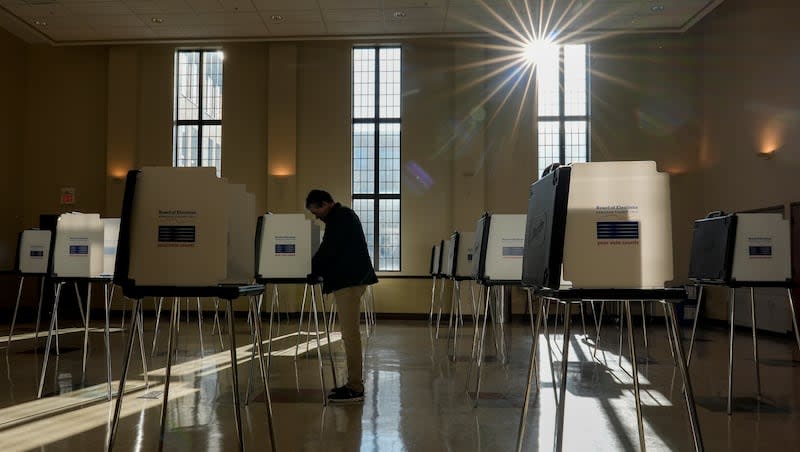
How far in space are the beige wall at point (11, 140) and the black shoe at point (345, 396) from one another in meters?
10.5

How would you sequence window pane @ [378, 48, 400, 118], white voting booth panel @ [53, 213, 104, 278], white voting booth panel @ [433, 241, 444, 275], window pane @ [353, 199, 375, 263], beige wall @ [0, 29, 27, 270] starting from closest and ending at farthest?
white voting booth panel @ [53, 213, 104, 278]
white voting booth panel @ [433, 241, 444, 275]
beige wall @ [0, 29, 27, 270]
window pane @ [353, 199, 375, 263]
window pane @ [378, 48, 400, 118]

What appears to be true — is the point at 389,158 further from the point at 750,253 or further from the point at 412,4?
the point at 750,253

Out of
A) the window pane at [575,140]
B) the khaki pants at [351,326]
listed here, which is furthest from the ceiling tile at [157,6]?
the khaki pants at [351,326]

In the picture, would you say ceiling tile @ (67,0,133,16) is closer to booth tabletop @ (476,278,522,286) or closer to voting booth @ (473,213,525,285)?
voting booth @ (473,213,525,285)

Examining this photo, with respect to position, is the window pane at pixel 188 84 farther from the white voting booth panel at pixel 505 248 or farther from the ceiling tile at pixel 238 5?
the white voting booth panel at pixel 505 248

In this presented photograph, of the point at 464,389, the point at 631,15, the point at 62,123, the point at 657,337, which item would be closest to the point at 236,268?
the point at 464,389

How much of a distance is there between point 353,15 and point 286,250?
756 centimetres

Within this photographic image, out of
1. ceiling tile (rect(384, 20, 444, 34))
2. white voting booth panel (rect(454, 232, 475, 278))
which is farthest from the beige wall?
white voting booth panel (rect(454, 232, 475, 278))

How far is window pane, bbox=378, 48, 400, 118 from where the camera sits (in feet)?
42.6

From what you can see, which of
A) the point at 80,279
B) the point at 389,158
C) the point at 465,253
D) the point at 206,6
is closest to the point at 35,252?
the point at 80,279

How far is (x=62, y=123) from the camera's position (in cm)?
1311

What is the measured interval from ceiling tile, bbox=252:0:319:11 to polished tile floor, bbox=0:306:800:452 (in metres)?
6.35

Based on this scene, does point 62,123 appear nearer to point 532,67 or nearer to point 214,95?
point 214,95

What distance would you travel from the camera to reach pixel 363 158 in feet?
42.6
